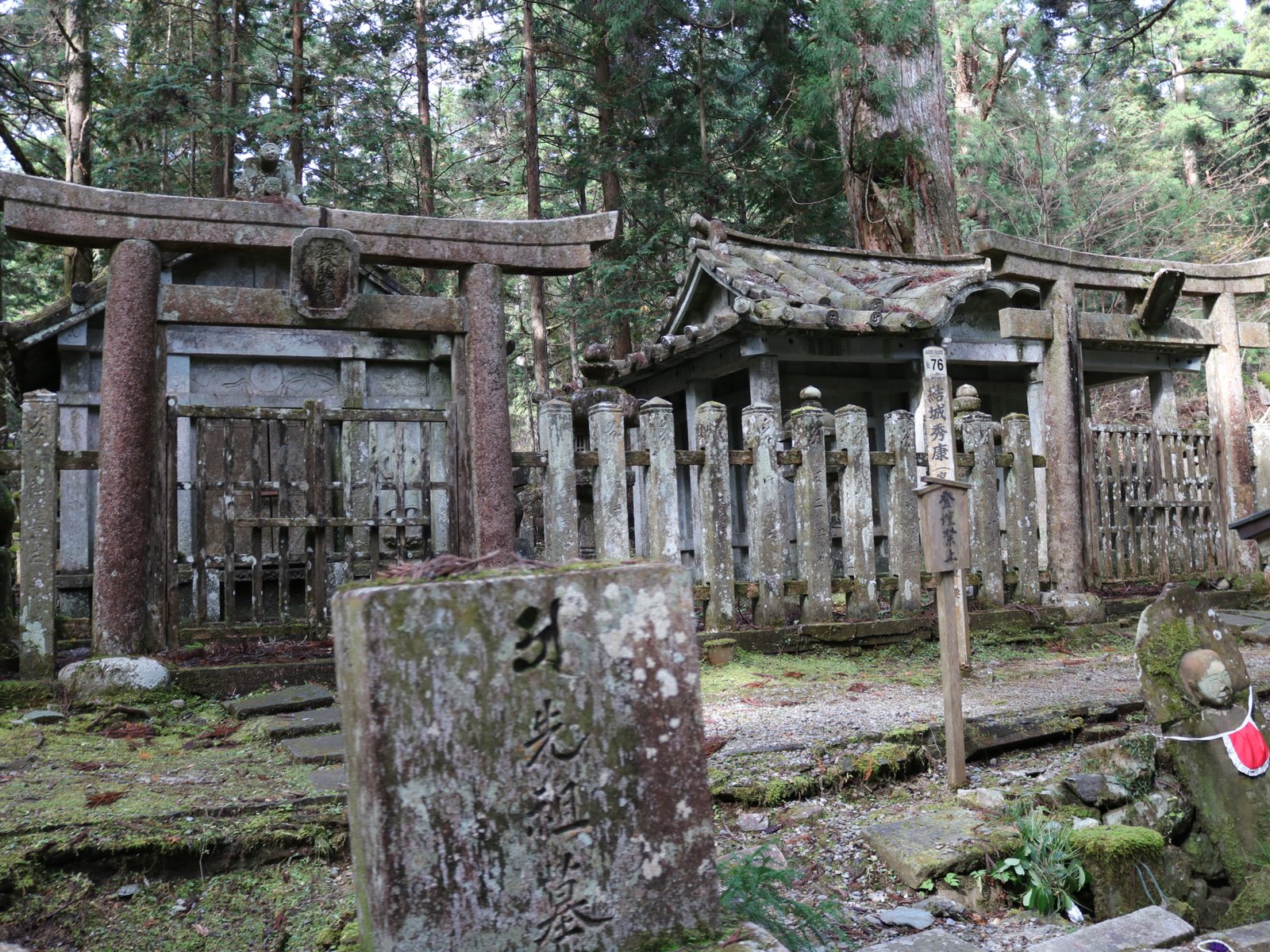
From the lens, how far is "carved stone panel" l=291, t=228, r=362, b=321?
273 inches

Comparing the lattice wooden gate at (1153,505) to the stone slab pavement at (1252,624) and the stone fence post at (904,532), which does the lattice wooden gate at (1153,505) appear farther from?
the stone fence post at (904,532)

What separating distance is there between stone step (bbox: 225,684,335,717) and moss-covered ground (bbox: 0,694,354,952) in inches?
51.9

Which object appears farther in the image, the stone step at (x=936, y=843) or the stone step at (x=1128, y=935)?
the stone step at (x=936, y=843)

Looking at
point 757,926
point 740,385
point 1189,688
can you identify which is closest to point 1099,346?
point 740,385

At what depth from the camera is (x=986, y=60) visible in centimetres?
2222

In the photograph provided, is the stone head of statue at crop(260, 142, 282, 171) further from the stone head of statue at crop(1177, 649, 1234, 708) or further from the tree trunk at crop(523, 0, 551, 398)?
the stone head of statue at crop(1177, 649, 1234, 708)

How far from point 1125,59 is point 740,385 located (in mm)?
8152

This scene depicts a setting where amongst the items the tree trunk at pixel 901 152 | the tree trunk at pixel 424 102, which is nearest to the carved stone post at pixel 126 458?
the tree trunk at pixel 901 152

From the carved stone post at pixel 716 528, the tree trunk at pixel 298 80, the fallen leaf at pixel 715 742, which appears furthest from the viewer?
the tree trunk at pixel 298 80

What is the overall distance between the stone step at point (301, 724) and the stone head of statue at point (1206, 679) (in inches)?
174

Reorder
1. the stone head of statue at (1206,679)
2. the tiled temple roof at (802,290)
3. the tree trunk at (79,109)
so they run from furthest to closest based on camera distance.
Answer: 1. the tree trunk at (79,109)
2. the tiled temple roof at (802,290)
3. the stone head of statue at (1206,679)

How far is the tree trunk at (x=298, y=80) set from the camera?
48.9 ft

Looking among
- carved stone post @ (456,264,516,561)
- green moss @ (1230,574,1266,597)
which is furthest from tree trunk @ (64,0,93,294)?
green moss @ (1230,574,1266,597)

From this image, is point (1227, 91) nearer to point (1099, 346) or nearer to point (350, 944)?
point (1099, 346)
